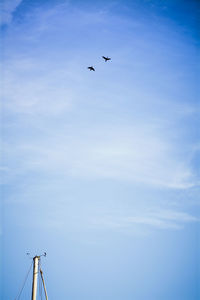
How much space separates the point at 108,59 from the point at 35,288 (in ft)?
101

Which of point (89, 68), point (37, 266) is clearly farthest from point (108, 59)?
point (37, 266)

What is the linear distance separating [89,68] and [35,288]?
29552 millimetres

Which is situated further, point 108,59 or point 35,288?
point 108,59

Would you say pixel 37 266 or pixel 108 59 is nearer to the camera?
pixel 37 266

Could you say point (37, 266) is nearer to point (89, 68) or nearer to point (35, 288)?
point (35, 288)

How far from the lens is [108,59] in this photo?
3925cm

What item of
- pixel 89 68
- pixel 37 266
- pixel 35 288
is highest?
pixel 89 68

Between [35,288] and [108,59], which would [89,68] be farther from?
[35,288]

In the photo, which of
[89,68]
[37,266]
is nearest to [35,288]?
[37,266]

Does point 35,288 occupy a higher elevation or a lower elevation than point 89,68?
lower

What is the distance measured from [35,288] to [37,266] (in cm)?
190

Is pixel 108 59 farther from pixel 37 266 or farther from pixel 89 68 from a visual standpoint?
pixel 37 266

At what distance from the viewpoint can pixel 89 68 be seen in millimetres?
39938

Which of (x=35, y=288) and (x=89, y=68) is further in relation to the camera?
(x=89, y=68)
